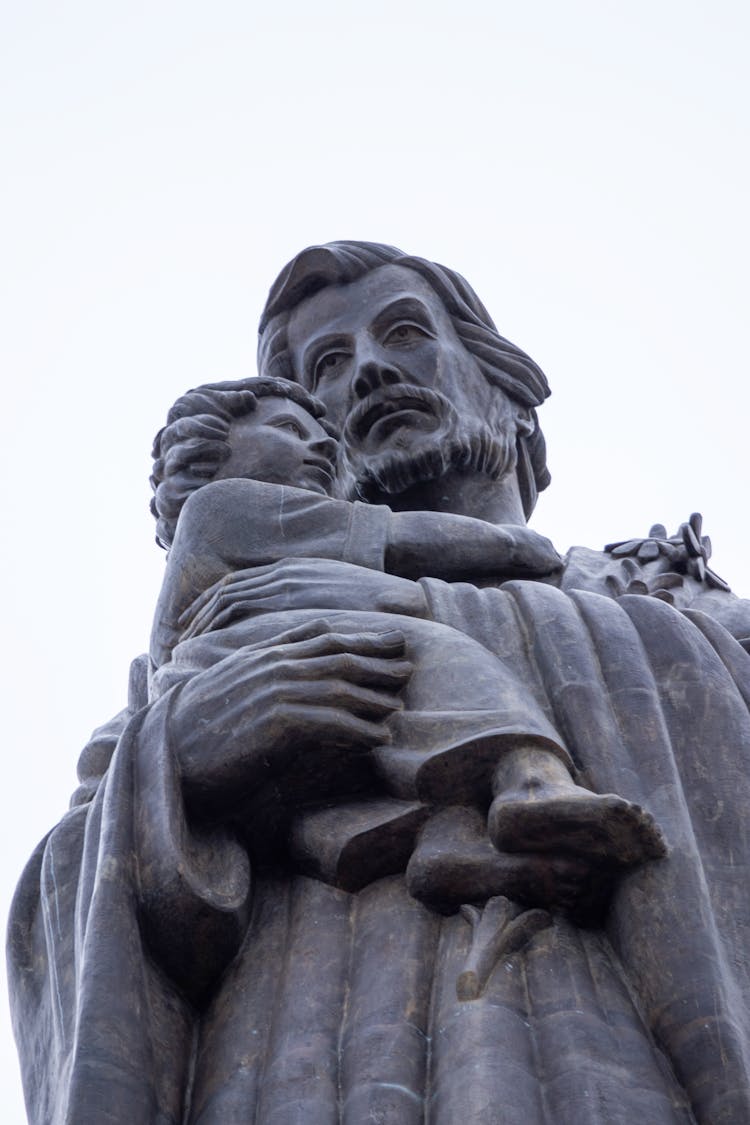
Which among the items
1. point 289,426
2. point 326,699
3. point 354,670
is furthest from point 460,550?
point 326,699

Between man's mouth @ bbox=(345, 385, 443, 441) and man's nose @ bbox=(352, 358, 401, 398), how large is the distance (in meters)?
0.05

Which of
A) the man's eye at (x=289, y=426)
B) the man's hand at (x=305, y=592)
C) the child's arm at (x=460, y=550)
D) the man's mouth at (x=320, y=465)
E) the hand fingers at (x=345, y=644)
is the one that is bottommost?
the hand fingers at (x=345, y=644)

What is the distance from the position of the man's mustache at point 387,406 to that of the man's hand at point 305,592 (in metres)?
2.24

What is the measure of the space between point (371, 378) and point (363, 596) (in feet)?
8.82

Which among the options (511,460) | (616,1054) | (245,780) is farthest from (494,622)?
(511,460)

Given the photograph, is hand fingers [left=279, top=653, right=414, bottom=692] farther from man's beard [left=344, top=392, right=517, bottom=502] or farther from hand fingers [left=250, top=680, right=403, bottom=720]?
man's beard [left=344, top=392, right=517, bottom=502]

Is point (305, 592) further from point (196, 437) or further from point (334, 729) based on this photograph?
point (196, 437)

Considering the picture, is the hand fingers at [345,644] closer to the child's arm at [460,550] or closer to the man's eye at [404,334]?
the child's arm at [460,550]

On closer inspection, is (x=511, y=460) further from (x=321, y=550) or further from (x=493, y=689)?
(x=493, y=689)

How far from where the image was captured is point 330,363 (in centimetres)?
1021

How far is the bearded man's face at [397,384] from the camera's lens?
384 inches

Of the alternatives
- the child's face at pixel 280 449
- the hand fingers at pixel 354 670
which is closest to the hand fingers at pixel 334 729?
the hand fingers at pixel 354 670

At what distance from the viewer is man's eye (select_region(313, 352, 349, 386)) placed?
401 inches

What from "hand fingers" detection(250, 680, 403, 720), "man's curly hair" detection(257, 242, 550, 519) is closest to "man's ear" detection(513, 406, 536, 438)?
"man's curly hair" detection(257, 242, 550, 519)
